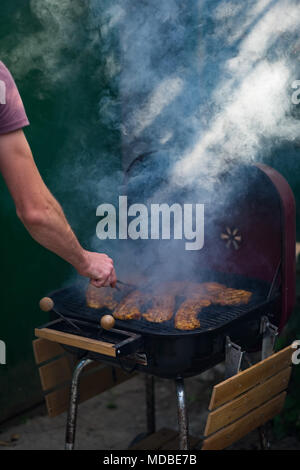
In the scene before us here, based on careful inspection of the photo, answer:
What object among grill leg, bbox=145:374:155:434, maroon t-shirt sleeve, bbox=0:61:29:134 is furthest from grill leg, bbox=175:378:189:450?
maroon t-shirt sleeve, bbox=0:61:29:134

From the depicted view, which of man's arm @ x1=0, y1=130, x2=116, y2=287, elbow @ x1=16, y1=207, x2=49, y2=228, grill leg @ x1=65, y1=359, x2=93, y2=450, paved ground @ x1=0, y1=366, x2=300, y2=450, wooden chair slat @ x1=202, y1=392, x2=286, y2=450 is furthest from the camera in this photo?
paved ground @ x1=0, y1=366, x2=300, y2=450

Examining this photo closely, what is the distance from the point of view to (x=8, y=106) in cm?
253

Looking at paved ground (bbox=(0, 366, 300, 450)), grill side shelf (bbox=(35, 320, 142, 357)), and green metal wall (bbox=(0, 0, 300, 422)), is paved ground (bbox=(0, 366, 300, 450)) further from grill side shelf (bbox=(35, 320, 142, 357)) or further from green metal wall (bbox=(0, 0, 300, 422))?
grill side shelf (bbox=(35, 320, 142, 357))

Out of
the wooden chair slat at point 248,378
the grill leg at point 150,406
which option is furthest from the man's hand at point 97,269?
the grill leg at point 150,406

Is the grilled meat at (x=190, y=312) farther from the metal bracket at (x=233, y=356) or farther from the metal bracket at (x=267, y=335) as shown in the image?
the metal bracket at (x=267, y=335)

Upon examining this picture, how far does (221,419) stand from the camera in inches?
122

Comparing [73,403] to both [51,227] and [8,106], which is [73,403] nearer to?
[51,227]

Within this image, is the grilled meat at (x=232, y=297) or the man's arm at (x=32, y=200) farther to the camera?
the grilled meat at (x=232, y=297)

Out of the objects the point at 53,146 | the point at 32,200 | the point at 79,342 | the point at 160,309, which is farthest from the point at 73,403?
the point at 53,146

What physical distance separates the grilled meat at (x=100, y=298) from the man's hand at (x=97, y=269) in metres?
0.36

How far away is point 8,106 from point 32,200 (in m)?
0.46

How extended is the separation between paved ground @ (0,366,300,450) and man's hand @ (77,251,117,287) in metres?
1.82

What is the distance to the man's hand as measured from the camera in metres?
3.11

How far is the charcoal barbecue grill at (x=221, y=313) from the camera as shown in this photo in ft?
10.1
